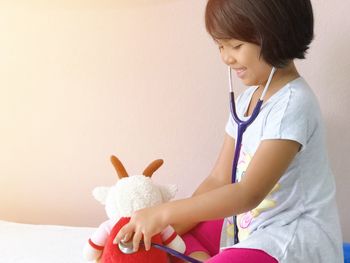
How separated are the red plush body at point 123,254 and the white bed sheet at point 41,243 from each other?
0.23 meters

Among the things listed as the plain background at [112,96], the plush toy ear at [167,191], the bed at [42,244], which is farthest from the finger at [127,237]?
the plain background at [112,96]

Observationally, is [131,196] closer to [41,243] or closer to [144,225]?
[144,225]

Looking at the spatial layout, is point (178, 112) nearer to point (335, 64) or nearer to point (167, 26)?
point (167, 26)

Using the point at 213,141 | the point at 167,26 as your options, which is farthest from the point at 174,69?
the point at 213,141

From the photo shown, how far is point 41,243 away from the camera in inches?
A: 48.2

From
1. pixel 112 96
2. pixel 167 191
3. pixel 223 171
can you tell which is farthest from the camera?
pixel 112 96

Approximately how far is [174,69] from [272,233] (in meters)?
0.56

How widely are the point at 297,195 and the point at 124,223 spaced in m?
0.34

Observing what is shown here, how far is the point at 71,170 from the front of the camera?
145 centimetres

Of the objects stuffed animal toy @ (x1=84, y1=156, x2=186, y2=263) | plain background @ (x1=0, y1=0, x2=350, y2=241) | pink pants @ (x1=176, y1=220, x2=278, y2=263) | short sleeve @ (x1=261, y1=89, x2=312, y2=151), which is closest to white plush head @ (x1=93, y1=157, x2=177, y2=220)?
stuffed animal toy @ (x1=84, y1=156, x2=186, y2=263)

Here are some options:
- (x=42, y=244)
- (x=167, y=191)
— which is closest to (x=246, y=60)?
(x=167, y=191)

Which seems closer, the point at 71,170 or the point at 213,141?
the point at 213,141

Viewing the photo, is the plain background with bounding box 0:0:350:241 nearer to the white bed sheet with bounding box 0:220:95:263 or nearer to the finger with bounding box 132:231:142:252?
the white bed sheet with bounding box 0:220:95:263

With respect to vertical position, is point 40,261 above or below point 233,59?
below
